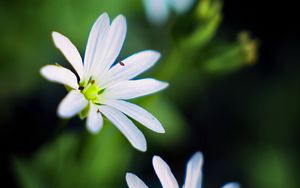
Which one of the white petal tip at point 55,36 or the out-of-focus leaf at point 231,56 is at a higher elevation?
the out-of-focus leaf at point 231,56

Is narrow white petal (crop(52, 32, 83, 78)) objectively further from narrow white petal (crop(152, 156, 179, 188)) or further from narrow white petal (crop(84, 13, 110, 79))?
narrow white petal (crop(152, 156, 179, 188))

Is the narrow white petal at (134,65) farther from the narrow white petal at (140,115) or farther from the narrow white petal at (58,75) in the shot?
the narrow white petal at (58,75)

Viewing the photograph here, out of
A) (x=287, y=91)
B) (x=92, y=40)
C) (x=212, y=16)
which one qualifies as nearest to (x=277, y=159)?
(x=287, y=91)

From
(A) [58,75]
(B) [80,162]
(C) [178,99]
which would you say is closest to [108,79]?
(A) [58,75]

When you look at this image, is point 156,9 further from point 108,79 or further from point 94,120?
point 94,120

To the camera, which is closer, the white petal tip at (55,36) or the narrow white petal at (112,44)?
the white petal tip at (55,36)

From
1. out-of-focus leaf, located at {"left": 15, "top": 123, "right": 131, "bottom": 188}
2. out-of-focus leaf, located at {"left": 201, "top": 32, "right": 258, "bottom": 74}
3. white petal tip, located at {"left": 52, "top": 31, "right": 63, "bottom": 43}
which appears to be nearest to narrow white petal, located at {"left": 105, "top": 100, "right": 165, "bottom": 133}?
white petal tip, located at {"left": 52, "top": 31, "right": 63, "bottom": 43}

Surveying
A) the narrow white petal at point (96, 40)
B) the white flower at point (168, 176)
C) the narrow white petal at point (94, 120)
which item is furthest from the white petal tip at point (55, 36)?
the white flower at point (168, 176)
